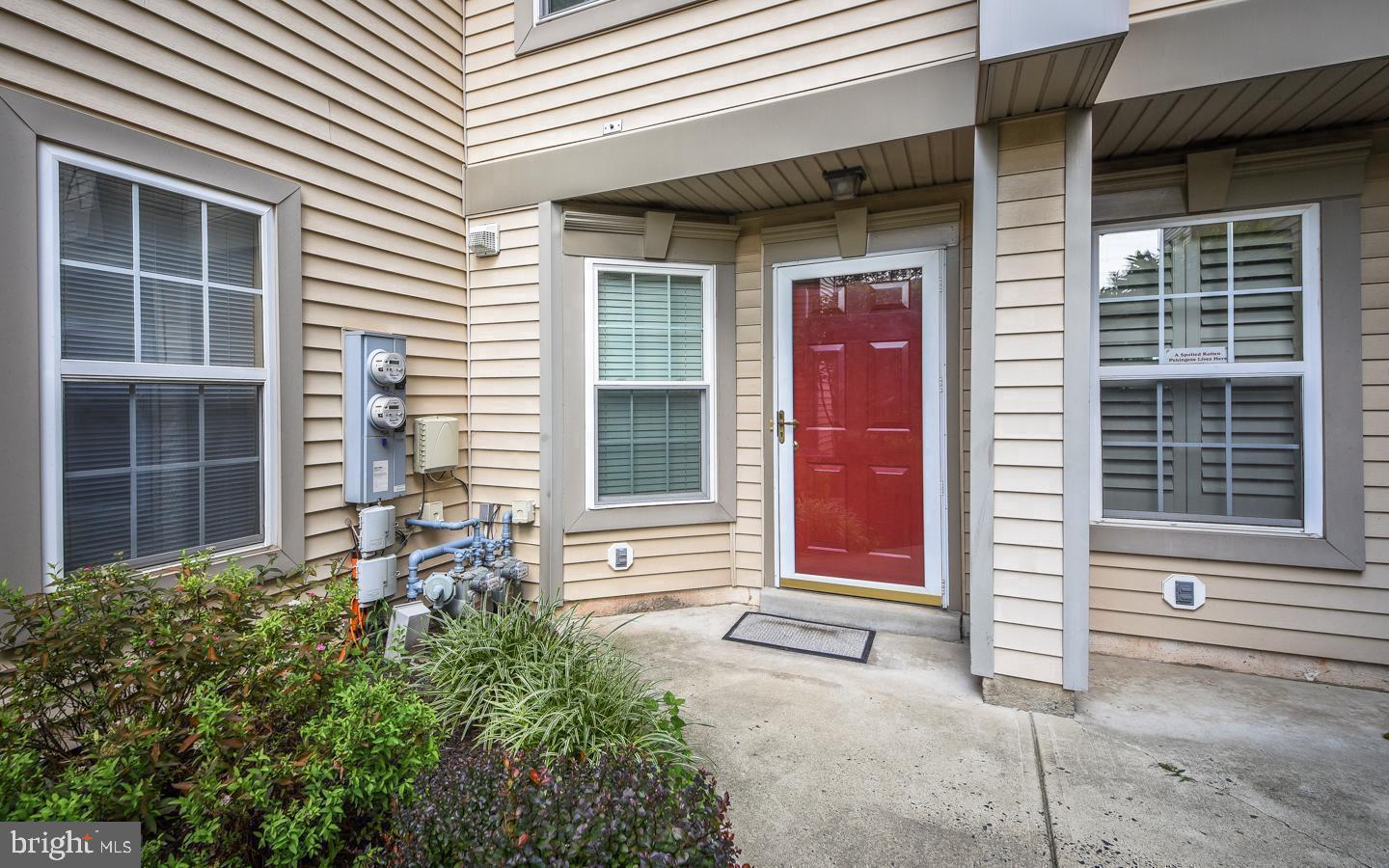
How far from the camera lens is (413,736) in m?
1.60

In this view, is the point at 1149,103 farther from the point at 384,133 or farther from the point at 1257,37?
the point at 384,133

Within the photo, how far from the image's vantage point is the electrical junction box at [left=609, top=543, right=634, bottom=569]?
372 centimetres

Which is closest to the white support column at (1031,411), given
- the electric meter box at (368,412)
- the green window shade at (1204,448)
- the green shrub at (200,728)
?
the green window shade at (1204,448)

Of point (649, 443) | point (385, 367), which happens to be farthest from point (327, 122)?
point (649, 443)

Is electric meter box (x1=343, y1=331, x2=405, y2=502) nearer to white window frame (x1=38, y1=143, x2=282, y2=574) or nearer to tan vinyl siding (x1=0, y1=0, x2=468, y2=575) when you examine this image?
tan vinyl siding (x1=0, y1=0, x2=468, y2=575)

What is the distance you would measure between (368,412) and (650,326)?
1.62 m

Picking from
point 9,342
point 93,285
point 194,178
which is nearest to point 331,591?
point 9,342

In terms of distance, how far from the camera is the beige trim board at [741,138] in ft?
8.81

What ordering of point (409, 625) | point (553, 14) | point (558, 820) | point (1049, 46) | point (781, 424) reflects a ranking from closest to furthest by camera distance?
1. point (558, 820)
2. point (1049, 46)
3. point (409, 625)
4. point (553, 14)
5. point (781, 424)

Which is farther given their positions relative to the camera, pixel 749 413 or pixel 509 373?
pixel 749 413

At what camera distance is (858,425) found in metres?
3.61

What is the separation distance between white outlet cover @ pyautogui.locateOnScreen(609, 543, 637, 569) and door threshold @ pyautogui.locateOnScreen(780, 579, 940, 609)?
3.07 ft

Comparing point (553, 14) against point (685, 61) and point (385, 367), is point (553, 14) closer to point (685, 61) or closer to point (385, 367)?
point (685, 61)

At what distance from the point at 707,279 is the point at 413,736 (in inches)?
116
